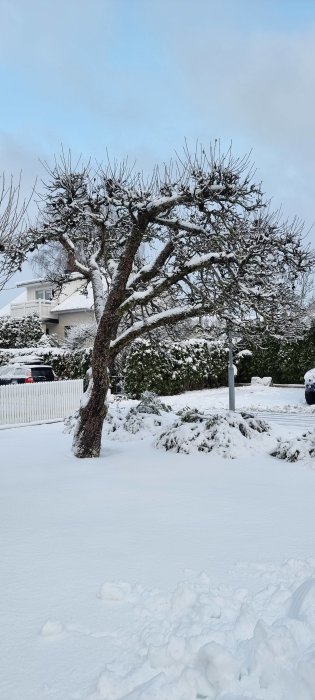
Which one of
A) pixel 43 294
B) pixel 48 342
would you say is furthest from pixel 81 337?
pixel 43 294

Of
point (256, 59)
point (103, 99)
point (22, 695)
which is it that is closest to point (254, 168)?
point (256, 59)

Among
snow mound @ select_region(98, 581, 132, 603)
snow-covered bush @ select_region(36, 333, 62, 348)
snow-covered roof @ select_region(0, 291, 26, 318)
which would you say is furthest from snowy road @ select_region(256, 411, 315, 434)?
snow-covered roof @ select_region(0, 291, 26, 318)

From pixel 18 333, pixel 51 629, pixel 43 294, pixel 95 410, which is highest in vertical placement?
pixel 43 294

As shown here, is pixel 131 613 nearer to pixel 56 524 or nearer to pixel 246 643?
pixel 246 643

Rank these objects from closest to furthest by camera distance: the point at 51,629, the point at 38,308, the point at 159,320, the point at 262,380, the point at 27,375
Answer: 1. the point at 51,629
2. the point at 159,320
3. the point at 27,375
4. the point at 262,380
5. the point at 38,308

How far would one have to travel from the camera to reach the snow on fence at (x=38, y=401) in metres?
14.4

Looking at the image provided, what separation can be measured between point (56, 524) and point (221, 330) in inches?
249

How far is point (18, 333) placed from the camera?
3030 cm

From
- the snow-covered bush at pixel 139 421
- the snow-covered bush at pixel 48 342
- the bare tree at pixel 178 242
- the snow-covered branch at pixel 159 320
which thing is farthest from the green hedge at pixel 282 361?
the snow-covered branch at pixel 159 320

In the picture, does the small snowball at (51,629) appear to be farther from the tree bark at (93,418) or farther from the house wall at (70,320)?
the house wall at (70,320)

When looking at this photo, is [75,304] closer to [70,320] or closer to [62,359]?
[70,320]

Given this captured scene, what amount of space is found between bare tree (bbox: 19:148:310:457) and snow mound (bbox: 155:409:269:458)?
4.59ft

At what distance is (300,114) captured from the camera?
12.5 metres

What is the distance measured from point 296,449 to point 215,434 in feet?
4.76
